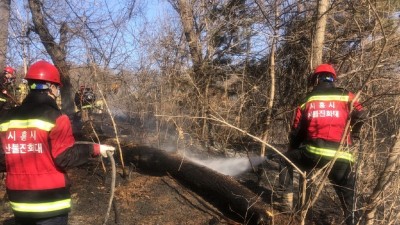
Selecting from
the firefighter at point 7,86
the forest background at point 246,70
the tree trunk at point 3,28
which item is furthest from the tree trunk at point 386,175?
the tree trunk at point 3,28

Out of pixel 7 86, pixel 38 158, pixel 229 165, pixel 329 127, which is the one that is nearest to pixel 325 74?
pixel 329 127

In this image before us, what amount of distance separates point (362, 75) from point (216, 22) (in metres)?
4.76

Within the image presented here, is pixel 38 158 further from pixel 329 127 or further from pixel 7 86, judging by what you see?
pixel 7 86

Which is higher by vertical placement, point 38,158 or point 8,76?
point 8,76

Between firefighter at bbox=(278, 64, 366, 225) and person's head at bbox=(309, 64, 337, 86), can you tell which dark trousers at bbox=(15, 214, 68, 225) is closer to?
firefighter at bbox=(278, 64, 366, 225)

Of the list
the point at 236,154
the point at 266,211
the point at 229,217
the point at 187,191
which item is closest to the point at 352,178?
the point at 266,211

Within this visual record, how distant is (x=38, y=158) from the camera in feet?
9.59

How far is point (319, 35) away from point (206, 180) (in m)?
2.75

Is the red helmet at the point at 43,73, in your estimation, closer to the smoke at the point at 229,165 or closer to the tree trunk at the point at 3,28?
the smoke at the point at 229,165

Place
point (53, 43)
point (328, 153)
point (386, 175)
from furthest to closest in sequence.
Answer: point (53, 43) → point (328, 153) → point (386, 175)

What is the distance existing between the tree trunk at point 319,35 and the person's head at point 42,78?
3297 millimetres

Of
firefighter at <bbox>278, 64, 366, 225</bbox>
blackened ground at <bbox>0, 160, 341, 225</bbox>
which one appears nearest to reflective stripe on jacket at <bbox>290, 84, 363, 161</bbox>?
firefighter at <bbox>278, 64, 366, 225</bbox>

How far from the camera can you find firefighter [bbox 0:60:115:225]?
2910mm

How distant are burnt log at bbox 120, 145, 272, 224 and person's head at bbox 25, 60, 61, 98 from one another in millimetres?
2507
